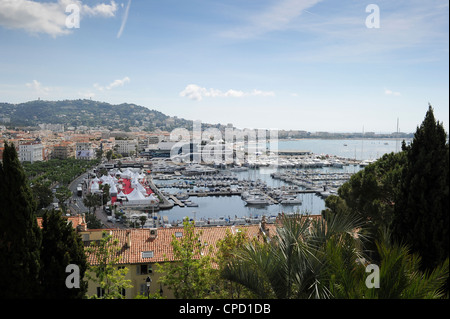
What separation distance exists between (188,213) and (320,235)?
1060 inches

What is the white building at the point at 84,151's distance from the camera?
172 feet

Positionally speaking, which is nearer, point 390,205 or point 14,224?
point 14,224

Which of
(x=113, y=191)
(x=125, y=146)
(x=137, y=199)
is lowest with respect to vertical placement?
(x=137, y=199)

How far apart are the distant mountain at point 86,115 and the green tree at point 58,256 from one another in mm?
7050

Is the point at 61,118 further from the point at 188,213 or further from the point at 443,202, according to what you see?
the point at 443,202

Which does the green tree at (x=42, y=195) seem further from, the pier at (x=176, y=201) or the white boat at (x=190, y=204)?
the white boat at (x=190, y=204)

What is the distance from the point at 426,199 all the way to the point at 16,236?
4614 millimetres

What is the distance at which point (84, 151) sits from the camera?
53.7m

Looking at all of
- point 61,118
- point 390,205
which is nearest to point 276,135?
point 61,118

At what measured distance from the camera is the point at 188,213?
2895 centimetres

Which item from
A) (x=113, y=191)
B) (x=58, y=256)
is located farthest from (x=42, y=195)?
(x=58, y=256)

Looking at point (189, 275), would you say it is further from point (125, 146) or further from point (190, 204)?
point (125, 146)

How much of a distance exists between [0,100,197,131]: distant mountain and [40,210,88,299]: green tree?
705cm
